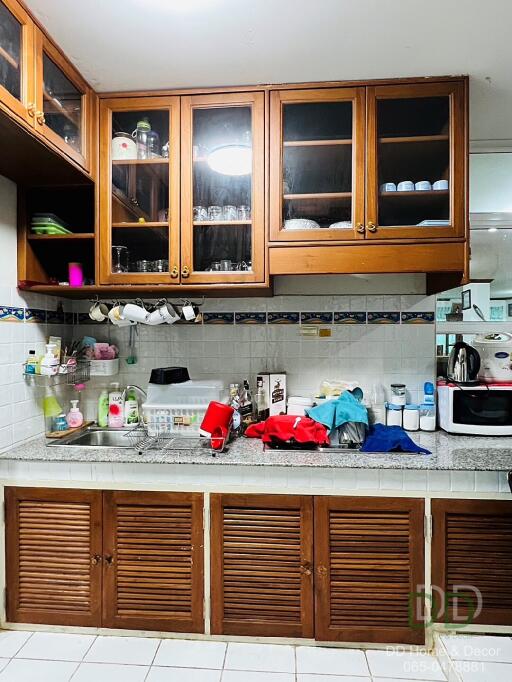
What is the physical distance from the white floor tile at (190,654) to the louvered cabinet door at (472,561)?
2.90 feet

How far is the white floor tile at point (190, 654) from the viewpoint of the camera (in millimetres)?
1610

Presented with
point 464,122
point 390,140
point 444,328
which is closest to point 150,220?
point 390,140

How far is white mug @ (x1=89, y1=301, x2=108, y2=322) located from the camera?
2230mm

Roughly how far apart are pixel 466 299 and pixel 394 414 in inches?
30.8

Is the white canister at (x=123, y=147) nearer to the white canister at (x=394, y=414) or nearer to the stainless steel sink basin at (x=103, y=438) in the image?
the stainless steel sink basin at (x=103, y=438)

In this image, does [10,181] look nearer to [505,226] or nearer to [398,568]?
[398,568]

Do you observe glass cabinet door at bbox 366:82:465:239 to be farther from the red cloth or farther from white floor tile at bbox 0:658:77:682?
white floor tile at bbox 0:658:77:682

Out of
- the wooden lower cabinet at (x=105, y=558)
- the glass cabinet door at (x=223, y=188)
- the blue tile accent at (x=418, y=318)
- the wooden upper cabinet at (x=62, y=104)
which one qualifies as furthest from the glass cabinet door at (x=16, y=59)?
the blue tile accent at (x=418, y=318)

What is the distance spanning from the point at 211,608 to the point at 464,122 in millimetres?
2325

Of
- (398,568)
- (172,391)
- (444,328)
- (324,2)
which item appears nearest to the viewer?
(324,2)

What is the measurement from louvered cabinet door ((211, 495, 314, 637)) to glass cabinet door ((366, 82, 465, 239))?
1.27 m

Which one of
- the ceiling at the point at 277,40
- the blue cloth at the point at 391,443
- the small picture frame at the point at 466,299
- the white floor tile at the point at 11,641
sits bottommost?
the white floor tile at the point at 11,641

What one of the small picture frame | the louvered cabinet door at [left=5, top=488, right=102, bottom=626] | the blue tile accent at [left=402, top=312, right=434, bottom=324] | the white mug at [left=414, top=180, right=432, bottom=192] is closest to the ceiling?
the white mug at [left=414, top=180, right=432, bottom=192]

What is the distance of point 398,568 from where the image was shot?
5.51ft
